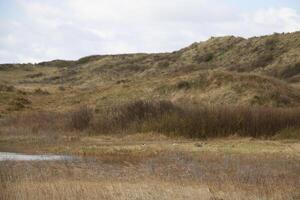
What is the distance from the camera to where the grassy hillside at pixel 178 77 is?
45.8 meters

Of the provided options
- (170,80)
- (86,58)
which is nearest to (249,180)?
(170,80)

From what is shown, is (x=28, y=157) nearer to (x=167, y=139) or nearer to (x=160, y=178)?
(x=160, y=178)

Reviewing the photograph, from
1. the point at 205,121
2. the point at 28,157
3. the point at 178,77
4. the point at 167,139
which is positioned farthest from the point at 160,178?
the point at 178,77

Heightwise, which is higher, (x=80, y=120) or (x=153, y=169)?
(x=80, y=120)

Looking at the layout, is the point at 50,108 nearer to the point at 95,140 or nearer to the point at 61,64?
the point at 95,140

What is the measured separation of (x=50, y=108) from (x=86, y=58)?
234ft

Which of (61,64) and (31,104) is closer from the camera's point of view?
(31,104)

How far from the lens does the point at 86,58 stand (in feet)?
409

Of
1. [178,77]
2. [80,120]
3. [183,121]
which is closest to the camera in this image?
[183,121]

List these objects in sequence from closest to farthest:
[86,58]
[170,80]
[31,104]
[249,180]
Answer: [249,180] → [170,80] → [31,104] → [86,58]

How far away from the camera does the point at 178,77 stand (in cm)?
5209

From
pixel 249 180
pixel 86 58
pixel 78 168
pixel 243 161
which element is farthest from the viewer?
pixel 86 58

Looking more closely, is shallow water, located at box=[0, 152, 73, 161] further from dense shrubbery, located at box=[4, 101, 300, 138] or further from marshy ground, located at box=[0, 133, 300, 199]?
dense shrubbery, located at box=[4, 101, 300, 138]

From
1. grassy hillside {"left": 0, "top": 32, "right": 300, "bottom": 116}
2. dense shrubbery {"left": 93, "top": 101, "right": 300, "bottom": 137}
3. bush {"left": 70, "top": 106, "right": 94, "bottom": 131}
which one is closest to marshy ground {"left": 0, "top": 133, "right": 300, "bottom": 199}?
dense shrubbery {"left": 93, "top": 101, "right": 300, "bottom": 137}
